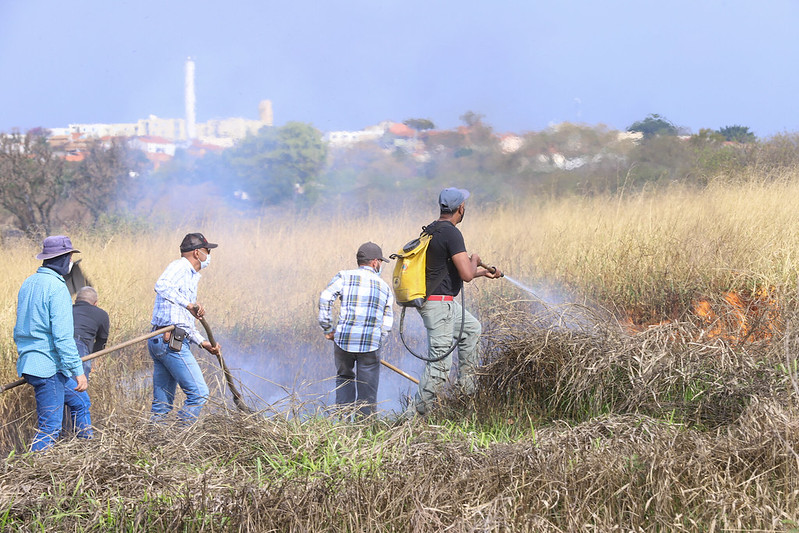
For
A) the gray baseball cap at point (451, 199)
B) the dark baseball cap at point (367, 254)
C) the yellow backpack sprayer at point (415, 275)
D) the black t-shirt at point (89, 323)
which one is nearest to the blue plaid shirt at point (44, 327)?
the black t-shirt at point (89, 323)

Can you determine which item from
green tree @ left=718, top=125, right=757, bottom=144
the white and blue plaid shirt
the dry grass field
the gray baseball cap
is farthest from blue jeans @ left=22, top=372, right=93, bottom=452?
green tree @ left=718, top=125, right=757, bottom=144

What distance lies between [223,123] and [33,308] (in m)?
7.93

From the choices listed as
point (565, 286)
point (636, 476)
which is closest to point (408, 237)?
point (565, 286)

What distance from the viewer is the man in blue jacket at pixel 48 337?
15.1 feet

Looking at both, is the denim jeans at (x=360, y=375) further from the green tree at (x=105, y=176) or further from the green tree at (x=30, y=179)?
the green tree at (x=30, y=179)

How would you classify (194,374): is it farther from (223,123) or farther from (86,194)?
(86,194)

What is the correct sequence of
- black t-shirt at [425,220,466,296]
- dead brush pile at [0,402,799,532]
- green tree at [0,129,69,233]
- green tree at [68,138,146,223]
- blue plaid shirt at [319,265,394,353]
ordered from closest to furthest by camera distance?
1. dead brush pile at [0,402,799,532]
2. black t-shirt at [425,220,466,296]
3. blue plaid shirt at [319,265,394,353]
4. green tree at [0,129,69,233]
5. green tree at [68,138,146,223]

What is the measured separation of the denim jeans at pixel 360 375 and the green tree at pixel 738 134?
27.6 ft

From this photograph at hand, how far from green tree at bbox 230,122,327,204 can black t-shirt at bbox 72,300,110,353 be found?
6836 mm

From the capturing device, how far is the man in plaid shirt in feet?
18.2

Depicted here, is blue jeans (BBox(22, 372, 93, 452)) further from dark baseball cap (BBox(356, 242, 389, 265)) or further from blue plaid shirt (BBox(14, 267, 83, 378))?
dark baseball cap (BBox(356, 242, 389, 265))

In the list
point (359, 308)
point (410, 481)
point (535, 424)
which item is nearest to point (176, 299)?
point (359, 308)

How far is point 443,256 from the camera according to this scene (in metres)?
5.34

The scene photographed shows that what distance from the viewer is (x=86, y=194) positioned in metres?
15.3
